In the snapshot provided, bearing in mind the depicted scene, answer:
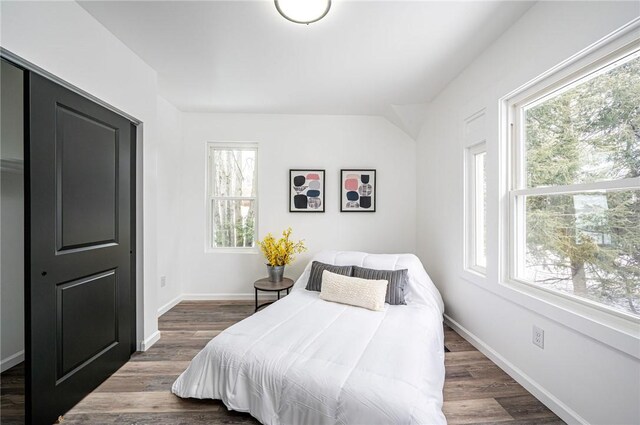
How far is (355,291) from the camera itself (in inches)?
94.0

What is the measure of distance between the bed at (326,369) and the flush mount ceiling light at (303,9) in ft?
6.89

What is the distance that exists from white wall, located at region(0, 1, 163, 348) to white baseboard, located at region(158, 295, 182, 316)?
686 mm

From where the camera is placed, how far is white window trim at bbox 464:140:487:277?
98.7 inches

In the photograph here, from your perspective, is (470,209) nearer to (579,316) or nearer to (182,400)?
(579,316)

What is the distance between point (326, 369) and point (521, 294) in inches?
57.4

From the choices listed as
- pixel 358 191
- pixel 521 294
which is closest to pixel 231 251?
pixel 358 191

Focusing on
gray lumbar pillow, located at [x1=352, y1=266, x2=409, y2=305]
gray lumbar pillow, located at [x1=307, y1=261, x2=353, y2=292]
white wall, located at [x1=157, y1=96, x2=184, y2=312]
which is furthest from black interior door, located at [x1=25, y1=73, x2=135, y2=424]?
gray lumbar pillow, located at [x1=352, y1=266, x2=409, y2=305]

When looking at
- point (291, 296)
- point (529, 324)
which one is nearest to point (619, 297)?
point (529, 324)

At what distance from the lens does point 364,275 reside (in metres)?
2.60

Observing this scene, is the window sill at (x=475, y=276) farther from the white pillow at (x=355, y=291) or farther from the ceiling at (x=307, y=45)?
the ceiling at (x=307, y=45)

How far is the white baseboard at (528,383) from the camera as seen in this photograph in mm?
1509

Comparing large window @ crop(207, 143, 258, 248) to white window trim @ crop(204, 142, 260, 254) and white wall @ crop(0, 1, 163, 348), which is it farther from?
white wall @ crop(0, 1, 163, 348)

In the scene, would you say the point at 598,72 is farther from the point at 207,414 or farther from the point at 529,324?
the point at 207,414

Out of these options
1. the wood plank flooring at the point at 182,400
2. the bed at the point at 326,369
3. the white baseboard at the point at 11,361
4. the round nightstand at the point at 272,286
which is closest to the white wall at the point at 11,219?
the white baseboard at the point at 11,361
